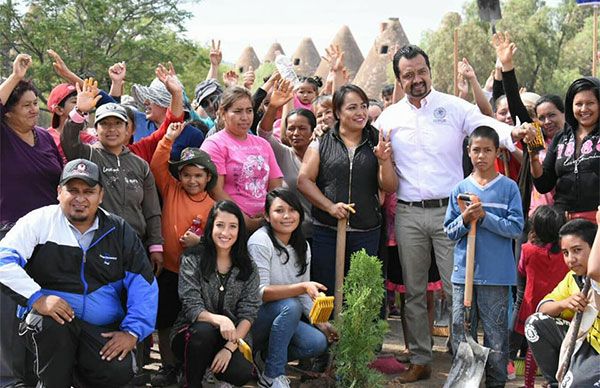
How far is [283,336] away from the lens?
17.8 ft

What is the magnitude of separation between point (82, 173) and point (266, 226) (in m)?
1.57

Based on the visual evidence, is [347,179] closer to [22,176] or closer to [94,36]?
[22,176]

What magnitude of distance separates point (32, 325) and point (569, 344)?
3.25 metres

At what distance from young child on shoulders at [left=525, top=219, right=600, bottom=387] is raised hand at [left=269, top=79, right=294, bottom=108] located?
2.50 m

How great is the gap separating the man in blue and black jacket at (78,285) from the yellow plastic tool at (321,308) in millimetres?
1122

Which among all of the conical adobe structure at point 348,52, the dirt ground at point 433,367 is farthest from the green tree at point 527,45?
the dirt ground at point 433,367

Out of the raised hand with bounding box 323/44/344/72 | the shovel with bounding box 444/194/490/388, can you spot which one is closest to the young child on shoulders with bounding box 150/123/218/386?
the shovel with bounding box 444/194/490/388

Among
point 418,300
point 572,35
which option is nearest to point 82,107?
point 418,300

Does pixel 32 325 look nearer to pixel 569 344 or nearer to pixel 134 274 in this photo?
pixel 134 274

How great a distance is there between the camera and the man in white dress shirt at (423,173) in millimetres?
5988

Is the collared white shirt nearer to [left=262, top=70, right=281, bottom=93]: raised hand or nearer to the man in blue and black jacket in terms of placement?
[left=262, top=70, right=281, bottom=93]: raised hand

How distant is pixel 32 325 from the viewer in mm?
4598

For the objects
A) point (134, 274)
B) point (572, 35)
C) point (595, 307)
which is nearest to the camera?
point (595, 307)

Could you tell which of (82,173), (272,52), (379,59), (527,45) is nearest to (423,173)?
(82,173)
